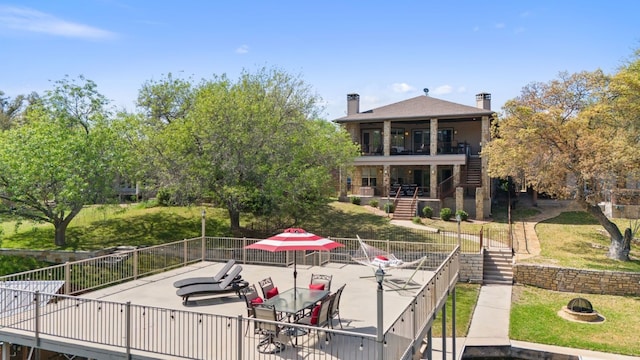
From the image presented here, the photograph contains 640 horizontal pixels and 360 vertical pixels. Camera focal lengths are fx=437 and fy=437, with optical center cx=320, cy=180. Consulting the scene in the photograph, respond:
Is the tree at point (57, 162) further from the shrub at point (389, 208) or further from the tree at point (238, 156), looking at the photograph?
the shrub at point (389, 208)

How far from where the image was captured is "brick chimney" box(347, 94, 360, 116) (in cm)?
3822

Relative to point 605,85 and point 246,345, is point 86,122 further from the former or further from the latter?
point 605,85

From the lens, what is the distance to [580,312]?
16.1 metres

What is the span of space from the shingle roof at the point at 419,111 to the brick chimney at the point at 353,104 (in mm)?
620

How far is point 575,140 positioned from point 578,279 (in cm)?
667

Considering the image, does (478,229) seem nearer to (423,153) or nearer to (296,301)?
(423,153)

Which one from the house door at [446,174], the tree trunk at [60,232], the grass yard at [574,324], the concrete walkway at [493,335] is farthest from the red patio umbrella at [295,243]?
the house door at [446,174]

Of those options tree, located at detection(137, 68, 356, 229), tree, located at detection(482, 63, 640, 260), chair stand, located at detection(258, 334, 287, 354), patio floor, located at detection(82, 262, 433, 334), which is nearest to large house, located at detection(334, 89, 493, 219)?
tree, located at detection(482, 63, 640, 260)

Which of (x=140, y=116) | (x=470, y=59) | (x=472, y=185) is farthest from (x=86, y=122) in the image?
(x=472, y=185)

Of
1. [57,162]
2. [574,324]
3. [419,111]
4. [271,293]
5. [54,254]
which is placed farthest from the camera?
[419,111]

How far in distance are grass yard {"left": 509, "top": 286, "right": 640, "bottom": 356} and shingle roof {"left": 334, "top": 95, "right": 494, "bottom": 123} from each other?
16693mm

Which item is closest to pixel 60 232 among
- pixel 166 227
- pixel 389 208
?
pixel 166 227

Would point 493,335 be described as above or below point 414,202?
below

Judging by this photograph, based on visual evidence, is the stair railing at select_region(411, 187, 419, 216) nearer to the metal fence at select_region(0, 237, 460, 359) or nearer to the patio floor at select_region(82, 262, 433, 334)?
the patio floor at select_region(82, 262, 433, 334)
